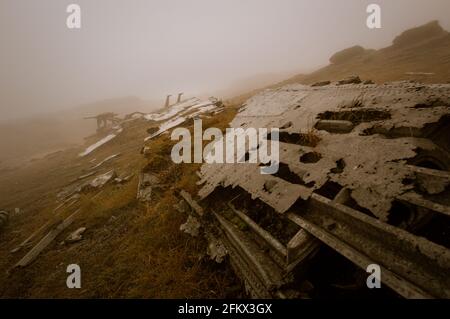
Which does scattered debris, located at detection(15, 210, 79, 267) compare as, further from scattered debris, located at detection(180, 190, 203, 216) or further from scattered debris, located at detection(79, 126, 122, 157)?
scattered debris, located at detection(79, 126, 122, 157)

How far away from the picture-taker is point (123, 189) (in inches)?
251

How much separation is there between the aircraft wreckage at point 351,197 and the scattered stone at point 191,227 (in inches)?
7.4

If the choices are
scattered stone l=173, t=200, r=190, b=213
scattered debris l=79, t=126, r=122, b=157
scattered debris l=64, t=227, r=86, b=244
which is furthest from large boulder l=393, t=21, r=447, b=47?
scattered debris l=64, t=227, r=86, b=244

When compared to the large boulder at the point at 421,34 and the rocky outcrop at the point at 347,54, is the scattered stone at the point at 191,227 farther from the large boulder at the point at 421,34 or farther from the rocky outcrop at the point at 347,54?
the large boulder at the point at 421,34

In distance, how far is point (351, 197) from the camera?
84.6 inches

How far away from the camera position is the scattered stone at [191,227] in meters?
3.80

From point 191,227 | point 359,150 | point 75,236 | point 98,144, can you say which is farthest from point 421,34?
point 75,236

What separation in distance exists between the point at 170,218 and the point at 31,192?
8.69 m

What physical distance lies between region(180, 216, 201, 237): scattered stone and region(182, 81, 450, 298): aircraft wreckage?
0.19m

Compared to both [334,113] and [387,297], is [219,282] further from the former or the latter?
[334,113]

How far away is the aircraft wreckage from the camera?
163cm

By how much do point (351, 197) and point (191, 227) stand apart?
2.53m

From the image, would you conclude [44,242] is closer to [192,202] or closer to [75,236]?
[75,236]
